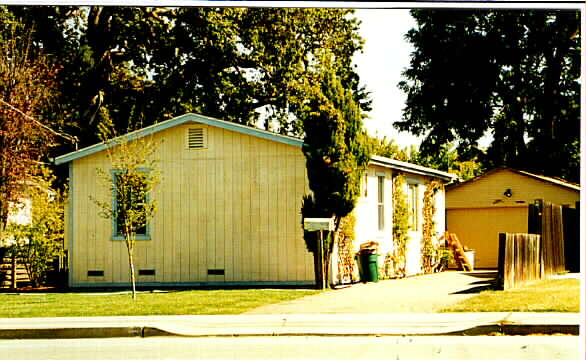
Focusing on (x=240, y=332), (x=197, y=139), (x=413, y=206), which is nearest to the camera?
(x=240, y=332)

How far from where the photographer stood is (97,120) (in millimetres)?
29125

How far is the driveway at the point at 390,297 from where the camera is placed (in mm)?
14273

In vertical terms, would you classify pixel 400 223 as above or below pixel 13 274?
above

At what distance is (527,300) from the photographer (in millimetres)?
14469

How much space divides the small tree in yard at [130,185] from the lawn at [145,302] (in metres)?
0.77

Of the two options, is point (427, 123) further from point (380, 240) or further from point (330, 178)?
point (330, 178)

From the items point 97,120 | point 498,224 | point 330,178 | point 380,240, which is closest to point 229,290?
point 330,178

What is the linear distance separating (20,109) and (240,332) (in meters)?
13.9

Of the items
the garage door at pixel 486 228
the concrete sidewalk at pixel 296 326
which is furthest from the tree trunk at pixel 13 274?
the garage door at pixel 486 228

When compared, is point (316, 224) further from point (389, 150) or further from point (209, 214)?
point (389, 150)

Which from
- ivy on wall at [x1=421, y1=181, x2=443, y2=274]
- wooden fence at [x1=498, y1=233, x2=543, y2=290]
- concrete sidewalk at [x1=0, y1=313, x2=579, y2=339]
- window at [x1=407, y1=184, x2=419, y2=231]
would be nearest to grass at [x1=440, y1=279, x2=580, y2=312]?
wooden fence at [x1=498, y1=233, x2=543, y2=290]

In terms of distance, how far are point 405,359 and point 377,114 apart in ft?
55.0

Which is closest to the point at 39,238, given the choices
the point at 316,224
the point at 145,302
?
the point at 145,302

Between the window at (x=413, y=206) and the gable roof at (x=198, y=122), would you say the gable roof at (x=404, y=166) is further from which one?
the gable roof at (x=198, y=122)
